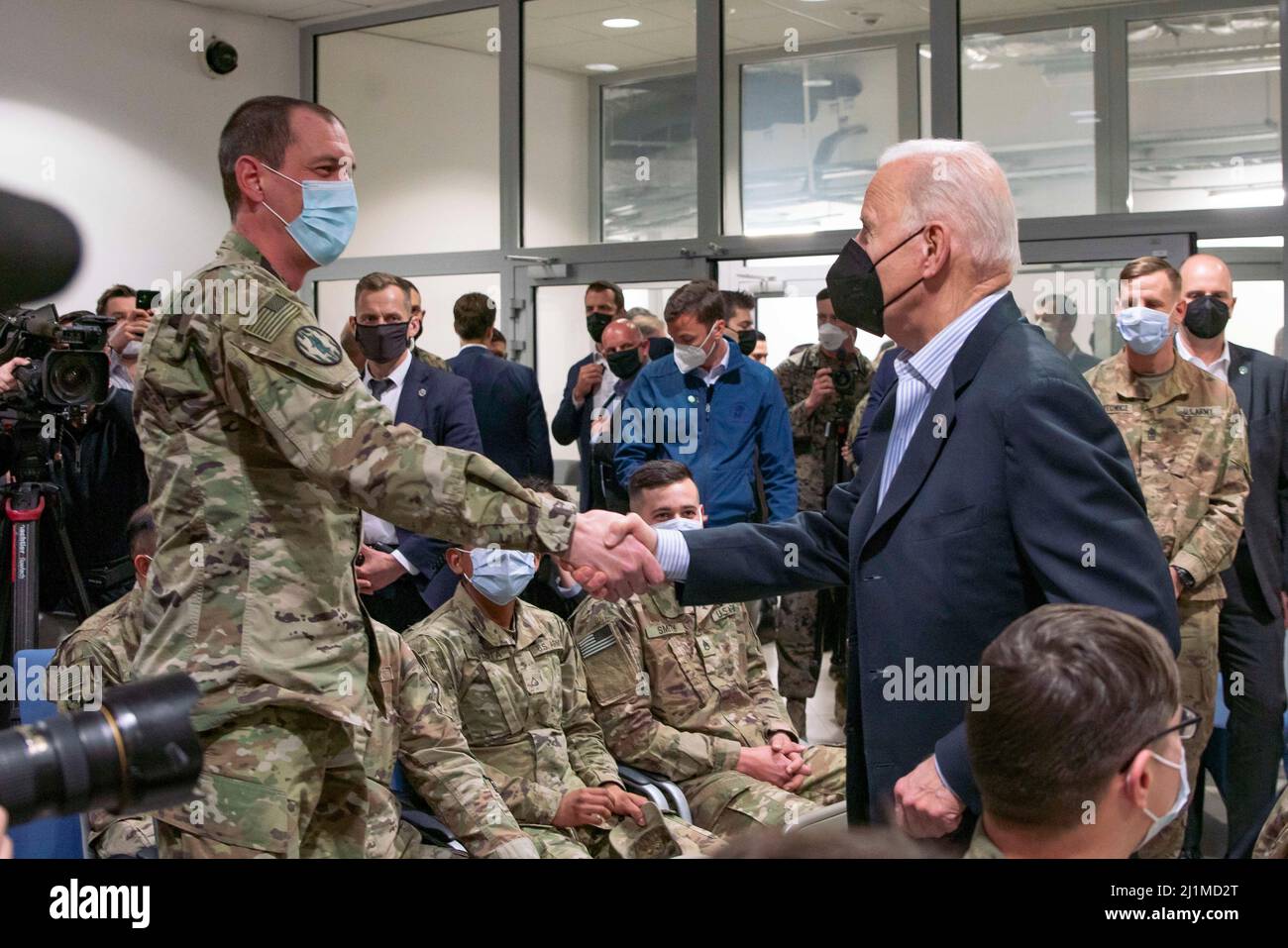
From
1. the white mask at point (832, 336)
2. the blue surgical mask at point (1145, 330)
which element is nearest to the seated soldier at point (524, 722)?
the blue surgical mask at point (1145, 330)

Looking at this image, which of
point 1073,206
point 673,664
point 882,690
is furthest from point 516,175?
point 882,690

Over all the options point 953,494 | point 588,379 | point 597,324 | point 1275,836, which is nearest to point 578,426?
point 588,379

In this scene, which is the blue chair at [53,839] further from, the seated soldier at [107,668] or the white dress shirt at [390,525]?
the white dress shirt at [390,525]

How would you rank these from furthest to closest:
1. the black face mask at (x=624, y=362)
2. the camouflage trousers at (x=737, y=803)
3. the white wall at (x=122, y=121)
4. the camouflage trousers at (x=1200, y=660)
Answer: the white wall at (x=122, y=121) → the black face mask at (x=624, y=362) → the camouflage trousers at (x=1200, y=660) → the camouflage trousers at (x=737, y=803)

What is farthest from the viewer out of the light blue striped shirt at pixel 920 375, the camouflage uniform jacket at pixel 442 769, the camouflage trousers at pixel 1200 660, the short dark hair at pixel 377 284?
the short dark hair at pixel 377 284

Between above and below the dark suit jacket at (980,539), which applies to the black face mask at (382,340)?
above

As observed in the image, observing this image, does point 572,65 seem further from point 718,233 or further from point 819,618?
point 819,618

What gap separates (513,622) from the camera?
2840mm

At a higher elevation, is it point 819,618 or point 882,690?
point 882,690

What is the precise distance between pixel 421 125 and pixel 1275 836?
6.40m

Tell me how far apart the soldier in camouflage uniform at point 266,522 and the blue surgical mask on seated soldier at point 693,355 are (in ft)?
7.93

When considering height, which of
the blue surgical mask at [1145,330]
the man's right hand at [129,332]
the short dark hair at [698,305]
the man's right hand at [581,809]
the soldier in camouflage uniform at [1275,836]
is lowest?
the man's right hand at [581,809]

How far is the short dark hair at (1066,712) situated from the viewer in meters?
1.19
